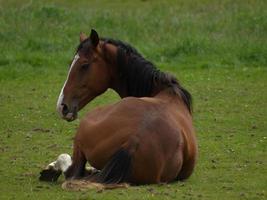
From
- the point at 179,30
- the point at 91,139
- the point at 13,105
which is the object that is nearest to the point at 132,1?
the point at 179,30

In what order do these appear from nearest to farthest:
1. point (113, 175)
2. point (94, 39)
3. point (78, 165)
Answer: point (113, 175) → point (78, 165) → point (94, 39)

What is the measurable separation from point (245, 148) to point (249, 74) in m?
5.67

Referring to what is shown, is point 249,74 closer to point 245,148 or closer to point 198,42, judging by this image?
point 198,42

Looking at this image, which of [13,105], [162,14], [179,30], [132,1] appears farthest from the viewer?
[132,1]

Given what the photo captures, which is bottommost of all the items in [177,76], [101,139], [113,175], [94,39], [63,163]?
[177,76]

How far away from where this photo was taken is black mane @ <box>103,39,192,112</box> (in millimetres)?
8375

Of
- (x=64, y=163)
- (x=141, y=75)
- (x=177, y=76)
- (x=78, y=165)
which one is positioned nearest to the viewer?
(x=78, y=165)

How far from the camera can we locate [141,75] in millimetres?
8406

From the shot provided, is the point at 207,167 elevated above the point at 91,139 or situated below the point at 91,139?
below

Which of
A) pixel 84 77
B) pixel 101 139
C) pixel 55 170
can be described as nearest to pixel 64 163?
pixel 55 170

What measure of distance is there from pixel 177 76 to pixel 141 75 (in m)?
7.01

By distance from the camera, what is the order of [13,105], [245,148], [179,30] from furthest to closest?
[179,30], [13,105], [245,148]

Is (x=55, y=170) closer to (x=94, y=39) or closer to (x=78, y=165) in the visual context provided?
(x=78, y=165)

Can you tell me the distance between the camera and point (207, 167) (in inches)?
351
